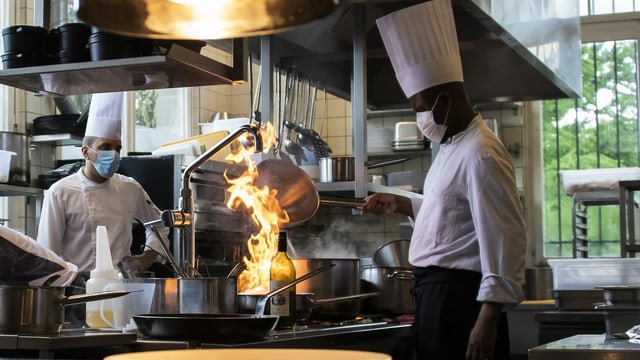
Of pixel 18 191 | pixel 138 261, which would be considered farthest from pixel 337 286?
pixel 18 191

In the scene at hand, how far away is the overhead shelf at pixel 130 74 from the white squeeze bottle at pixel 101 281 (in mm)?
527

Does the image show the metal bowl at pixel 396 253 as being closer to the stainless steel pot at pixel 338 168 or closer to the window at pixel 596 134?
the stainless steel pot at pixel 338 168

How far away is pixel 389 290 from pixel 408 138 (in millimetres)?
3517

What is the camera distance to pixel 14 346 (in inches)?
79.0

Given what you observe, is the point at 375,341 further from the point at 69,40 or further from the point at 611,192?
the point at 611,192

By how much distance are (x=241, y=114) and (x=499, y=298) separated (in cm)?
573

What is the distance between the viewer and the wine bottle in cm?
271

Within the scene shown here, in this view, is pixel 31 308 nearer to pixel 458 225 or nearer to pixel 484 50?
pixel 458 225

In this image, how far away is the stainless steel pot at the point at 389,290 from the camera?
3535 millimetres

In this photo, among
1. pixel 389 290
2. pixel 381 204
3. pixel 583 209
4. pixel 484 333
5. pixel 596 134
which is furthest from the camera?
pixel 596 134

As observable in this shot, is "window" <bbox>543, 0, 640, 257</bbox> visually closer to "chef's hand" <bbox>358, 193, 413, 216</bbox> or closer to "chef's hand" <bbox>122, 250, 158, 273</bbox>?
"chef's hand" <bbox>358, 193, 413, 216</bbox>

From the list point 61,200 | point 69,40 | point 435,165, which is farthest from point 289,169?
point 61,200

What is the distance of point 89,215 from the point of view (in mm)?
4652

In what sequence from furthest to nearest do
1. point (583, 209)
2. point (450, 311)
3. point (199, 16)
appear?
point (583, 209) < point (450, 311) < point (199, 16)
